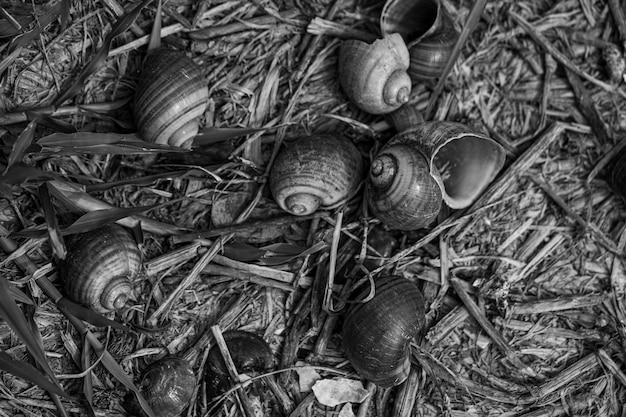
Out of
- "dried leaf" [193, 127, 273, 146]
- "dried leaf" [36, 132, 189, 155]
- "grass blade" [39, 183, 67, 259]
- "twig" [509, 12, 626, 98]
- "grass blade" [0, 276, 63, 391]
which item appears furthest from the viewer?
"twig" [509, 12, 626, 98]

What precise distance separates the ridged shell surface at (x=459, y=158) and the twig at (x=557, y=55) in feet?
2.64

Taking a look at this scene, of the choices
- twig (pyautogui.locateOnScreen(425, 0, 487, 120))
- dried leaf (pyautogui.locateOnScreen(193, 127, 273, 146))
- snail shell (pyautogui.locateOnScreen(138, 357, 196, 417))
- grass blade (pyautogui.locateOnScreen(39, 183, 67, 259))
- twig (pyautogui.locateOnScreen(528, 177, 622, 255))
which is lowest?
snail shell (pyautogui.locateOnScreen(138, 357, 196, 417))

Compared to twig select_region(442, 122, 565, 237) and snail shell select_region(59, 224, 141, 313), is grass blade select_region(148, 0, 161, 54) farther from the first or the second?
twig select_region(442, 122, 565, 237)

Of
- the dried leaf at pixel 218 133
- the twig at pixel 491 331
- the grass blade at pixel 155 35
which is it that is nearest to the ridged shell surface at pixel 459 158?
the twig at pixel 491 331

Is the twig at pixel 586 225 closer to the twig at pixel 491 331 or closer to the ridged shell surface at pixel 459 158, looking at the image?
the ridged shell surface at pixel 459 158

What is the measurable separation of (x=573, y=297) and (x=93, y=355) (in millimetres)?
2754

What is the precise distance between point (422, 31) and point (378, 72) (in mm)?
548

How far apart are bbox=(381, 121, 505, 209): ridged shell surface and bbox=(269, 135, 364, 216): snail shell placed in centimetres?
24

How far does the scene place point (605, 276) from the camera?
11.9 ft

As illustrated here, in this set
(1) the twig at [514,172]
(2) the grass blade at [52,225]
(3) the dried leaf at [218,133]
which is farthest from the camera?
(1) the twig at [514,172]

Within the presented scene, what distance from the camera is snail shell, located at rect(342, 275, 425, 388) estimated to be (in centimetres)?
315

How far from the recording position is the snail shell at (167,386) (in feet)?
10.5

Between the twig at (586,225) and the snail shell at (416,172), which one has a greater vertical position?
the snail shell at (416,172)

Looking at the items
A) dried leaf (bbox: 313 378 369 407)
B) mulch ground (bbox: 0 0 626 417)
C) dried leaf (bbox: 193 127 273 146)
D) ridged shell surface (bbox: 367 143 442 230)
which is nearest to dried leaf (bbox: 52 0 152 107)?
mulch ground (bbox: 0 0 626 417)
